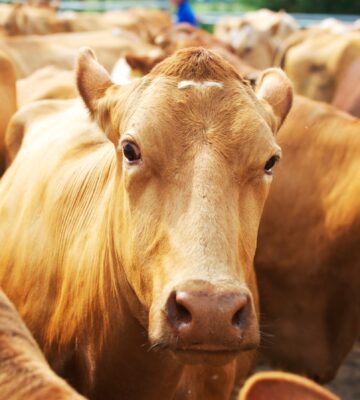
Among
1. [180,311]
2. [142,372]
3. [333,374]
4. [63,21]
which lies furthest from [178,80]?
[63,21]

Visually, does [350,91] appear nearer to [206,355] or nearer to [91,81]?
[91,81]

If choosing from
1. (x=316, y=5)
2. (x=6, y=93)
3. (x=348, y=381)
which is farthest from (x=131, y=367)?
(x=316, y=5)

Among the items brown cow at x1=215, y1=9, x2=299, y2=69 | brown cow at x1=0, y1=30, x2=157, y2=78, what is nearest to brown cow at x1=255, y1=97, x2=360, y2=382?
brown cow at x1=0, y1=30, x2=157, y2=78

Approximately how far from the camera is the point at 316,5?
25531mm

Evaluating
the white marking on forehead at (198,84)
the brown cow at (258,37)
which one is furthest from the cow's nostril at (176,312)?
the brown cow at (258,37)

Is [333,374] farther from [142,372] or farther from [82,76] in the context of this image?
[82,76]

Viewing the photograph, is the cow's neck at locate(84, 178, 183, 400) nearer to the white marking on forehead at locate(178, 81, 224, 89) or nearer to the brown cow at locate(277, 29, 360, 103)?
the white marking on forehead at locate(178, 81, 224, 89)

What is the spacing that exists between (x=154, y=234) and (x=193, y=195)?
0.21m

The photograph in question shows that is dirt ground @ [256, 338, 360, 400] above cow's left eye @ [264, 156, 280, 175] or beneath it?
beneath

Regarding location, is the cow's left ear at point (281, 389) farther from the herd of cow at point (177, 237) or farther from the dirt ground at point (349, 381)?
the dirt ground at point (349, 381)

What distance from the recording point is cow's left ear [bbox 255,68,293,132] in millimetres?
3342

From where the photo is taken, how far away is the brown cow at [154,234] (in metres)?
2.46

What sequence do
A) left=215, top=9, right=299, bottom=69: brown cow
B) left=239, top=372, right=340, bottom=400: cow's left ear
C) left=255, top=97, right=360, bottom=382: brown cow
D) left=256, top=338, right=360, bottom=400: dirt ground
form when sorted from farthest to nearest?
left=215, top=9, right=299, bottom=69: brown cow, left=256, top=338, right=360, bottom=400: dirt ground, left=255, top=97, right=360, bottom=382: brown cow, left=239, top=372, right=340, bottom=400: cow's left ear

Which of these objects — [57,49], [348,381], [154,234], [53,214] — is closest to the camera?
[154,234]
